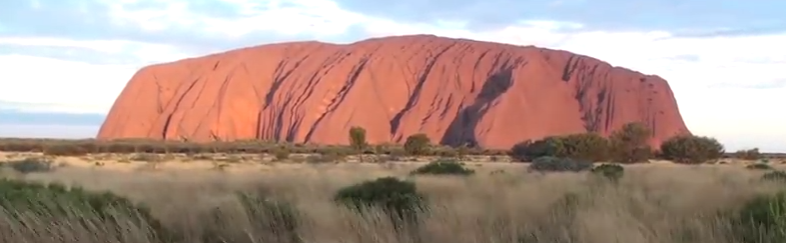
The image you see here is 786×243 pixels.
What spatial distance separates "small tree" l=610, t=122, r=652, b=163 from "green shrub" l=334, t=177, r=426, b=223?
49.4 m

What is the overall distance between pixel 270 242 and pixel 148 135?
107 m

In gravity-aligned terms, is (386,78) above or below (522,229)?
above

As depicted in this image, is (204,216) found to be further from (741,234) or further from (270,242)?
(741,234)

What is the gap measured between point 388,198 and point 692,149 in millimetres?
58759

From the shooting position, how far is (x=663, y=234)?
7328 millimetres

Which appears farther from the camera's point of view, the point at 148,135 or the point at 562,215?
the point at 148,135

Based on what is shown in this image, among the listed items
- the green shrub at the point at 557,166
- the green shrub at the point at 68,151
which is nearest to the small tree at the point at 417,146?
the green shrub at the point at 68,151

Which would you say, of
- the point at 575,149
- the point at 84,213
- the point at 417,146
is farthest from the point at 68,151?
the point at 84,213

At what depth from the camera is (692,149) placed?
6525 centimetres

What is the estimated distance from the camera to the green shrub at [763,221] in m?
6.91

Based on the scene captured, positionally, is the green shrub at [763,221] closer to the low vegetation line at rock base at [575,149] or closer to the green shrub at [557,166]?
the green shrub at [557,166]

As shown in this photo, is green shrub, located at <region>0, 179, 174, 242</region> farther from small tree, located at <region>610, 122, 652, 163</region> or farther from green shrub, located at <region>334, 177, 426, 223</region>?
small tree, located at <region>610, 122, 652, 163</region>

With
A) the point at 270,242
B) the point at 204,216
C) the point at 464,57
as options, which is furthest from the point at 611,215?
the point at 464,57

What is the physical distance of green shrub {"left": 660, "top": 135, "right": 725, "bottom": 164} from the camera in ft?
210
